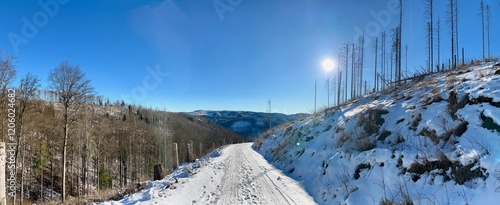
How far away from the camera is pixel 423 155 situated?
6047mm

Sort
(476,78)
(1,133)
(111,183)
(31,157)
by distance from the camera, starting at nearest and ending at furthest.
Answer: (476,78) → (1,133) → (31,157) → (111,183)

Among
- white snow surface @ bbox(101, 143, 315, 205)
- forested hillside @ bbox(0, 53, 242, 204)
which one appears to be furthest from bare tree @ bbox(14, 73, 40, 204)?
white snow surface @ bbox(101, 143, 315, 205)

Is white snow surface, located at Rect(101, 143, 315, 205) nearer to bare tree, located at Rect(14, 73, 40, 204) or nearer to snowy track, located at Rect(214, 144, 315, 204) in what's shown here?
snowy track, located at Rect(214, 144, 315, 204)

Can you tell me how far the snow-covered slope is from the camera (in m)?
4.80

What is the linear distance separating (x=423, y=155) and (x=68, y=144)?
3919 centimetres

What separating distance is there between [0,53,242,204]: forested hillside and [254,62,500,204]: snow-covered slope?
862cm

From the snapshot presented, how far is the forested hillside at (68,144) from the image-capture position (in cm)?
1912

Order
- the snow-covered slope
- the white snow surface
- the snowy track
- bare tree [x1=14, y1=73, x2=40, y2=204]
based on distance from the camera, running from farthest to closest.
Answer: bare tree [x1=14, y1=73, x2=40, y2=204]
the snowy track
the white snow surface
the snow-covered slope

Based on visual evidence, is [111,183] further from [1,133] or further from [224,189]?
[224,189]

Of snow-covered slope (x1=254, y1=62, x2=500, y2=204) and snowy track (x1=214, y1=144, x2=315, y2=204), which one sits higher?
snow-covered slope (x1=254, y1=62, x2=500, y2=204)

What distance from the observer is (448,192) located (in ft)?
15.6

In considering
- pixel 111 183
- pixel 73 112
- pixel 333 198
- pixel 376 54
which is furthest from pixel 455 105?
pixel 111 183

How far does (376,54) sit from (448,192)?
34.9 m

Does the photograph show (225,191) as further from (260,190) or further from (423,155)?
(423,155)
